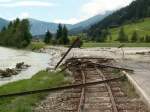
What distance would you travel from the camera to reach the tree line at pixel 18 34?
165875 millimetres

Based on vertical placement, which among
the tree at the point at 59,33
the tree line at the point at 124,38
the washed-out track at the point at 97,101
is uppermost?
the washed-out track at the point at 97,101

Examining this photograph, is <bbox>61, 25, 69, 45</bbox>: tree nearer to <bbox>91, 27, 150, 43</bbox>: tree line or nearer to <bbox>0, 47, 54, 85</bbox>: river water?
<bbox>91, 27, 150, 43</bbox>: tree line

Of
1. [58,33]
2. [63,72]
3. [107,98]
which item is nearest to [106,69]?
[63,72]

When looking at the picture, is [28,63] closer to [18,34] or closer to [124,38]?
[124,38]

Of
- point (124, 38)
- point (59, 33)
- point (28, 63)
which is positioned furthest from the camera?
point (124, 38)

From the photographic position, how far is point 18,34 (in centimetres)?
16650

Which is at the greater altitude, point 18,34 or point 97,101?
point 97,101

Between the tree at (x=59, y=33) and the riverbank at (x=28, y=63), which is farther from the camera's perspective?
the tree at (x=59, y=33)

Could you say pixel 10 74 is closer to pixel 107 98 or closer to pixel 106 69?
pixel 106 69

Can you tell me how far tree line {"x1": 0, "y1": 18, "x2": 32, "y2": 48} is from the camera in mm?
165875

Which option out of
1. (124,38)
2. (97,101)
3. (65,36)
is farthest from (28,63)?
(124,38)

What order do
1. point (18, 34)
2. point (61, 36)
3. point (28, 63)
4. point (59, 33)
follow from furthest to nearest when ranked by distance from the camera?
1. point (18, 34)
2. point (59, 33)
3. point (61, 36)
4. point (28, 63)

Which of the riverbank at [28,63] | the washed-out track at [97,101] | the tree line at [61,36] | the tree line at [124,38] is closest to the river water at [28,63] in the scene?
the riverbank at [28,63]

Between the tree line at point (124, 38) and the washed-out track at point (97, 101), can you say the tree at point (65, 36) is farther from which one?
the washed-out track at point (97, 101)
